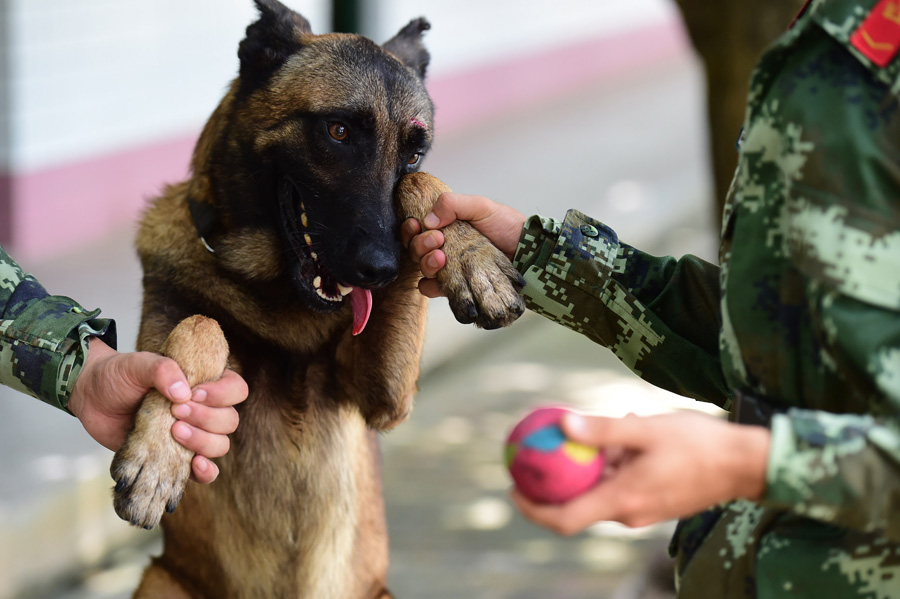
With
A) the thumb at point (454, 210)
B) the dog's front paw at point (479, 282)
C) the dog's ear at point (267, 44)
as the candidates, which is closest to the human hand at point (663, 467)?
the dog's front paw at point (479, 282)

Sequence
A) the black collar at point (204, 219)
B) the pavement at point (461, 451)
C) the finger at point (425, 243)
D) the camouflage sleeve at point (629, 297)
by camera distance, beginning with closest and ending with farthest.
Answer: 1. the camouflage sleeve at point (629, 297)
2. the finger at point (425, 243)
3. the black collar at point (204, 219)
4. the pavement at point (461, 451)

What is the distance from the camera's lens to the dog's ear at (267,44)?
102 inches

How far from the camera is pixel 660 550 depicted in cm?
456

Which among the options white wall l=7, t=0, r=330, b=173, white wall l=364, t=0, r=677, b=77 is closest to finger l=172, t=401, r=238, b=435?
white wall l=7, t=0, r=330, b=173

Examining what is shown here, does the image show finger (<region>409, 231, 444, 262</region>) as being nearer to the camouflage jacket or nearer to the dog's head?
the dog's head

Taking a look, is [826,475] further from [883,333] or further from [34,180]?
[34,180]

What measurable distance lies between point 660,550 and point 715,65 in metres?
2.17

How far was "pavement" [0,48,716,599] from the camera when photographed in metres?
4.25

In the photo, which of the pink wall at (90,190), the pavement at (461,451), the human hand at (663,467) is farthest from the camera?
the pink wall at (90,190)

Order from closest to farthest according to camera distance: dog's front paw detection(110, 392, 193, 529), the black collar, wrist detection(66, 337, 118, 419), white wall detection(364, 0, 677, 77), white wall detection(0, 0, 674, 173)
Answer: dog's front paw detection(110, 392, 193, 529) < wrist detection(66, 337, 118, 419) < the black collar < white wall detection(0, 0, 674, 173) < white wall detection(364, 0, 677, 77)

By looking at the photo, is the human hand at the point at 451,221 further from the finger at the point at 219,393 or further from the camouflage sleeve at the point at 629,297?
the finger at the point at 219,393

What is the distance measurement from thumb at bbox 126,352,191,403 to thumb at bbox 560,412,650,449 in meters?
0.90

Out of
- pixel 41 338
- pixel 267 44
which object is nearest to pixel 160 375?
pixel 41 338

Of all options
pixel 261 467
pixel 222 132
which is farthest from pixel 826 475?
pixel 222 132
